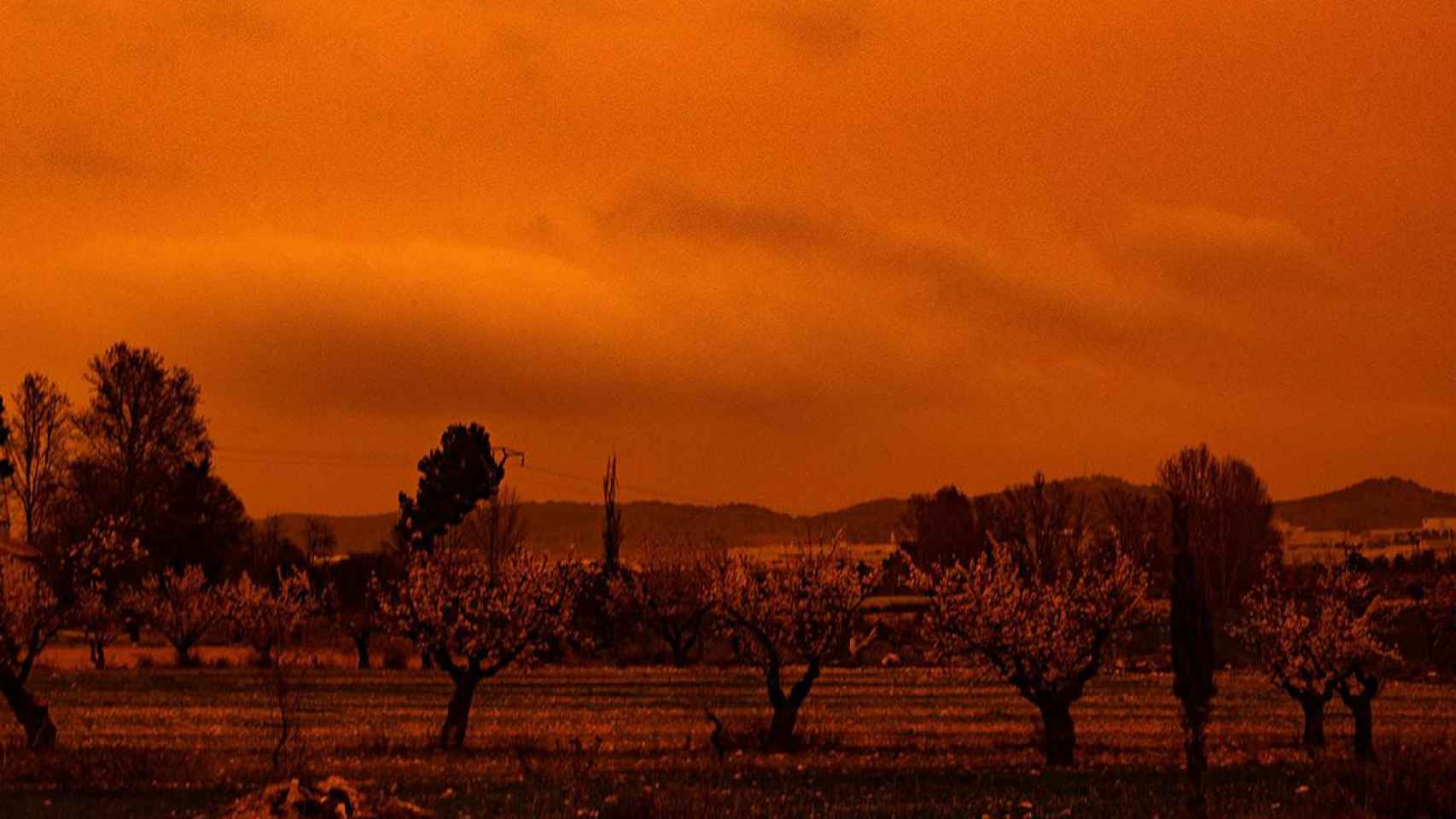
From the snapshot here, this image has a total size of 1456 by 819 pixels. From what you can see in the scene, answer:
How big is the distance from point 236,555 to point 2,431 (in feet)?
71.9

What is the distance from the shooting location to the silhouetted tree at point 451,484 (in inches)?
5157

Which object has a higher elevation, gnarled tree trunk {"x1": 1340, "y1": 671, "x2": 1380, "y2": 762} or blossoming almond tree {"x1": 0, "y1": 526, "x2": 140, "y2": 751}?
blossoming almond tree {"x1": 0, "y1": 526, "x2": 140, "y2": 751}

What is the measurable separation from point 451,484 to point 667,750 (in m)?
88.3

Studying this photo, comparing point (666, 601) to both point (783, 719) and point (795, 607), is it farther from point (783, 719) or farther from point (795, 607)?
point (783, 719)

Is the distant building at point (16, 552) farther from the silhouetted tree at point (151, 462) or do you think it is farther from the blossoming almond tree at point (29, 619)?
the silhouetted tree at point (151, 462)

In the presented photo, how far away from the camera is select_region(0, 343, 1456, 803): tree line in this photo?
149 feet

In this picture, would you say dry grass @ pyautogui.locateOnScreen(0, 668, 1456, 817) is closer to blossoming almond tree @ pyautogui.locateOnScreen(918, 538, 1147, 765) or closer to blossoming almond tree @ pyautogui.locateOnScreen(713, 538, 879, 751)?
blossoming almond tree @ pyautogui.locateOnScreen(918, 538, 1147, 765)

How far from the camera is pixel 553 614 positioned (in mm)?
51438

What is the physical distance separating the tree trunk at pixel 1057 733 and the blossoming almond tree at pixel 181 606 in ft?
183

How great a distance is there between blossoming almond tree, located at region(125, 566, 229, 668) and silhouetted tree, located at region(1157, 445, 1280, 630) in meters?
63.6

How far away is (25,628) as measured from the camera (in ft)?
156

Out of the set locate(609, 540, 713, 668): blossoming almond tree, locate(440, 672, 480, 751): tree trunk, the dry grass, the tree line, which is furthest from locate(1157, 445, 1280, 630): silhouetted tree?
locate(440, 672, 480, 751): tree trunk

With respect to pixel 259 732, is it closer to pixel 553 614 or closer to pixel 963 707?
pixel 553 614

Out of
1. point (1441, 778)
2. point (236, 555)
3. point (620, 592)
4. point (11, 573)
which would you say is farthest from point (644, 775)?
point (236, 555)
